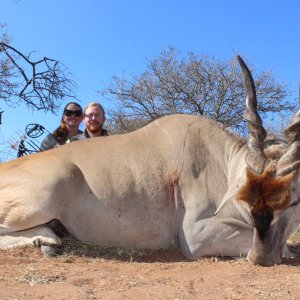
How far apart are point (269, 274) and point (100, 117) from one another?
3.14m

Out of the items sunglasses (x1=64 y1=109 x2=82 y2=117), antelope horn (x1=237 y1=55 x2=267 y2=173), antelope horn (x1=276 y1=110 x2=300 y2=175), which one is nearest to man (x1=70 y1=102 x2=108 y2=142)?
sunglasses (x1=64 y1=109 x2=82 y2=117)

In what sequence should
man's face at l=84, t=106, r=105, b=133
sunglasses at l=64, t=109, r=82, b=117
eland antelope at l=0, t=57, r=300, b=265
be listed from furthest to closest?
sunglasses at l=64, t=109, r=82, b=117 → man's face at l=84, t=106, r=105, b=133 → eland antelope at l=0, t=57, r=300, b=265

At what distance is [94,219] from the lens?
378 centimetres

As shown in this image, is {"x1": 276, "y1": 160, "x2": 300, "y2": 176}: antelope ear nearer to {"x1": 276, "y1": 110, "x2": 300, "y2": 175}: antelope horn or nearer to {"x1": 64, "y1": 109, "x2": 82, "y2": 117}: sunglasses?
{"x1": 276, "y1": 110, "x2": 300, "y2": 175}: antelope horn

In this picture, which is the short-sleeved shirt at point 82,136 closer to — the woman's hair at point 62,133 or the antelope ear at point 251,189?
the woman's hair at point 62,133

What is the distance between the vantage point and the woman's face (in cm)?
585

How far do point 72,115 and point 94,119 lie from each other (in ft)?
1.19

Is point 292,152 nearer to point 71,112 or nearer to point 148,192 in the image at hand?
point 148,192

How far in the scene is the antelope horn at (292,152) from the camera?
3.27m

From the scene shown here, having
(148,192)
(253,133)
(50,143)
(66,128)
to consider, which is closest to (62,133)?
(66,128)

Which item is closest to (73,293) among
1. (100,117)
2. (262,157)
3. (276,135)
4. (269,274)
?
(269,274)

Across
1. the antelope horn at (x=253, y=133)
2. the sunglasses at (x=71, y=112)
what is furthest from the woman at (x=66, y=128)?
the antelope horn at (x=253, y=133)

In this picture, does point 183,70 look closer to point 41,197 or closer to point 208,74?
point 208,74

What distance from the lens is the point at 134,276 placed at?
118 inches
